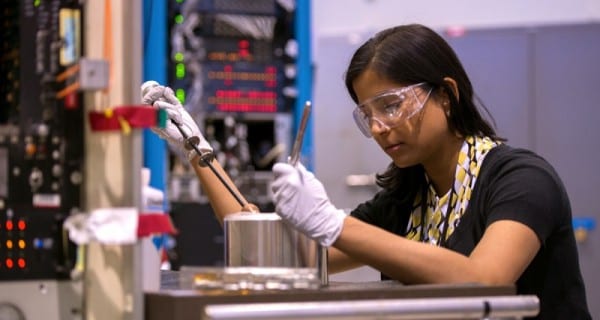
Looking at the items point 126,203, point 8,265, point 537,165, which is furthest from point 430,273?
point 8,265

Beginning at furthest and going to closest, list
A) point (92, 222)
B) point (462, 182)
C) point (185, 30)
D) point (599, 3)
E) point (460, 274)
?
1. point (599, 3)
2. point (185, 30)
3. point (462, 182)
4. point (460, 274)
5. point (92, 222)

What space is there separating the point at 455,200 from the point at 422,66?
0.28m

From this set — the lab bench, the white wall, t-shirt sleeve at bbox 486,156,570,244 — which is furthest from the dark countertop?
the white wall

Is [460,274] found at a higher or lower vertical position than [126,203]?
lower

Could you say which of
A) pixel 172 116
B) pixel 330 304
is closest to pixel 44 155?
pixel 330 304

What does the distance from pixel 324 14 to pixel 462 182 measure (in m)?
3.19

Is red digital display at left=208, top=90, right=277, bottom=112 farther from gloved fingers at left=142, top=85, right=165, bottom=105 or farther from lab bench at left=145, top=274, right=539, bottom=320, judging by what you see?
lab bench at left=145, top=274, right=539, bottom=320

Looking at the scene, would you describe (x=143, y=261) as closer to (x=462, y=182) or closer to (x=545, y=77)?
(x=462, y=182)

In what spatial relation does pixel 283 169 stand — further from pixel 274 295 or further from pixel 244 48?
pixel 244 48

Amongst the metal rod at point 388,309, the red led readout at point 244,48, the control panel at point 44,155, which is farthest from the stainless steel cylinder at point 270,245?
the red led readout at point 244,48

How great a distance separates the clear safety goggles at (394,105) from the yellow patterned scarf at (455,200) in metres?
0.15

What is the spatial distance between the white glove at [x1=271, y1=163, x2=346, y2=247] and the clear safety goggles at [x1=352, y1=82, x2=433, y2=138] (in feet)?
1.61

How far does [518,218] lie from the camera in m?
1.70

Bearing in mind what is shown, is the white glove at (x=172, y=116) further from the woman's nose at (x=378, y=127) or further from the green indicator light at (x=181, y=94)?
the green indicator light at (x=181, y=94)
